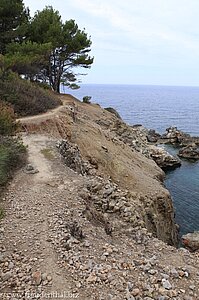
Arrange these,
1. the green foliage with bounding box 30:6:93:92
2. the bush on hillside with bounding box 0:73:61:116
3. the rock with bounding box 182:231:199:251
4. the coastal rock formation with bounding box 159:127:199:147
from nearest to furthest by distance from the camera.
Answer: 1. the rock with bounding box 182:231:199:251
2. the bush on hillside with bounding box 0:73:61:116
3. the green foliage with bounding box 30:6:93:92
4. the coastal rock formation with bounding box 159:127:199:147

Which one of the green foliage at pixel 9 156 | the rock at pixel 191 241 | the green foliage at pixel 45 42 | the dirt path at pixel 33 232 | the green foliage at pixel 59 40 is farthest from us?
the green foliage at pixel 59 40

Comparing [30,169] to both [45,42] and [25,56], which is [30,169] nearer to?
[25,56]

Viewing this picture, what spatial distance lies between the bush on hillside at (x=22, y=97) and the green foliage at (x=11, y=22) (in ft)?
37.7

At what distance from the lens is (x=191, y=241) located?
66.3 ft

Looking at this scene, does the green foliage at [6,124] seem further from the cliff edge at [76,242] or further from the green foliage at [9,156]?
the cliff edge at [76,242]

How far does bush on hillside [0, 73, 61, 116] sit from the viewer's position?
2352 centimetres

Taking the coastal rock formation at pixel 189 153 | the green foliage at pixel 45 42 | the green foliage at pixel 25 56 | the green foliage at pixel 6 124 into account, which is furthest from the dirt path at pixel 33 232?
the coastal rock formation at pixel 189 153

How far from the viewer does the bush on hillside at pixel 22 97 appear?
23516 millimetres

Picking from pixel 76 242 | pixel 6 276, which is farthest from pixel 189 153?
pixel 6 276

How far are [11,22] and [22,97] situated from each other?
656 inches

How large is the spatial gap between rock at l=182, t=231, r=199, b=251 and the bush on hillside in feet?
47.6

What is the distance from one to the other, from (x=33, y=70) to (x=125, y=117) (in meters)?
53.4

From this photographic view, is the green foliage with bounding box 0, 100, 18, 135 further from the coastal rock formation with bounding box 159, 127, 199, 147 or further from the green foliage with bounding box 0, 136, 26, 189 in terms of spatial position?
the coastal rock formation with bounding box 159, 127, 199, 147

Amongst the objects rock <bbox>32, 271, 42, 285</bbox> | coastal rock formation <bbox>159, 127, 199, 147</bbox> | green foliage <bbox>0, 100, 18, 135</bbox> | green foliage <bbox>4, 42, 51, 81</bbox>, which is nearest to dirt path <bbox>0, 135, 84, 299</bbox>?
rock <bbox>32, 271, 42, 285</bbox>
